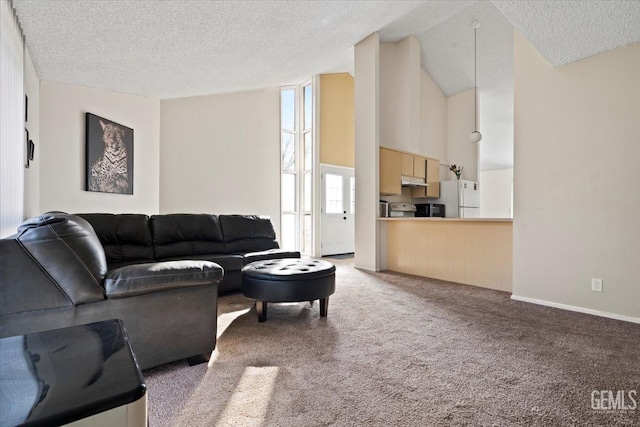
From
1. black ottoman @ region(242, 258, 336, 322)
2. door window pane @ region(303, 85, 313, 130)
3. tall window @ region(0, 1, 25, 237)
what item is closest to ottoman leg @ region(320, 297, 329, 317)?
black ottoman @ region(242, 258, 336, 322)

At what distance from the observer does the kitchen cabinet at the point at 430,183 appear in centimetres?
626

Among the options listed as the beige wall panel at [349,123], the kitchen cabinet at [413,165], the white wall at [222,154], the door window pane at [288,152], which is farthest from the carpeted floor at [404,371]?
A: the beige wall panel at [349,123]

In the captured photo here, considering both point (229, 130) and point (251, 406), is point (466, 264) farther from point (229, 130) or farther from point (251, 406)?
point (229, 130)

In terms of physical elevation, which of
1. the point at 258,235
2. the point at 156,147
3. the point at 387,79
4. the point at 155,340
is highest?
the point at 387,79

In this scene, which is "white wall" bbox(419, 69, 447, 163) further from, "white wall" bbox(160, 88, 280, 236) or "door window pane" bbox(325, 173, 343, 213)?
"white wall" bbox(160, 88, 280, 236)

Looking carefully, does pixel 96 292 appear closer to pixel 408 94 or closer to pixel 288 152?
pixel 408 94

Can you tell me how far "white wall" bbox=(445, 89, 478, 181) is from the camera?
738 centimetres

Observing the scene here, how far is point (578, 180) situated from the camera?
298 centimetres

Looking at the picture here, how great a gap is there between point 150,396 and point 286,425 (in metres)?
0.71

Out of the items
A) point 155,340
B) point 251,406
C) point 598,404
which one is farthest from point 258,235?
point 598,404

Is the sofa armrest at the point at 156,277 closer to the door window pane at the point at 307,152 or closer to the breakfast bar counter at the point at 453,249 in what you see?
the breakfast bar counter at the point at 453,249

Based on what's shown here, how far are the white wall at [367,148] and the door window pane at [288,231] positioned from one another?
87.4 inches

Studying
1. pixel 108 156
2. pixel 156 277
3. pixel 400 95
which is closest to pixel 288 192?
pixel 400 95

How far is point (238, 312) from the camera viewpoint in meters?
2.96
